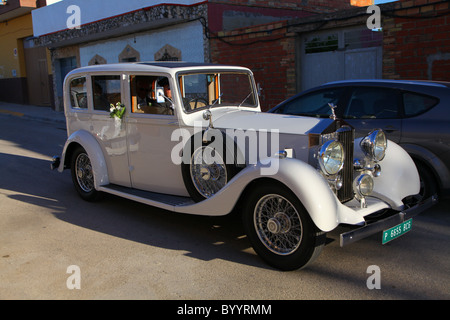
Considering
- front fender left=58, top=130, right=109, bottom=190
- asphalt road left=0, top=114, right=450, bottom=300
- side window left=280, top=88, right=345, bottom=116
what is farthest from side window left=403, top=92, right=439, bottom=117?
front fender left=58, top=130, right=109, bottom=190

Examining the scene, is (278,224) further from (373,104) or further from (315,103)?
(315,103)

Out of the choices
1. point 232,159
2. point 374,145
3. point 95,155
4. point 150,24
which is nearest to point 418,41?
point 374,145

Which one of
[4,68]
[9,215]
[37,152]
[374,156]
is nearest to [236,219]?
[374,156]

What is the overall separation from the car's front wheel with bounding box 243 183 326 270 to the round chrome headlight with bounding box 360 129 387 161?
104 centimetres

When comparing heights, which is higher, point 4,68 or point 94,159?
point 4,68

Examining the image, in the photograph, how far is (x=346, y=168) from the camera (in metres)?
4.03

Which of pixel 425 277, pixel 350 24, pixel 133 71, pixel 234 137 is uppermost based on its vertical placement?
pixel 350 24

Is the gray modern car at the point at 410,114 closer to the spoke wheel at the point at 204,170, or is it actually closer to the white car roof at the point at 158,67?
the spoke wheel at the point at 204,170

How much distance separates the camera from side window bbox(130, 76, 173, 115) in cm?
489

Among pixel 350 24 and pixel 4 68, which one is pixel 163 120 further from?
pixel 4 68

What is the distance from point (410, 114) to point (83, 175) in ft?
14.4

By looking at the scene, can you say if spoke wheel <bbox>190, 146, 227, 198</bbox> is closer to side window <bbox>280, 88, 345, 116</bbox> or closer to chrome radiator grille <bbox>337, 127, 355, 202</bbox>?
chrome radiator grille <bbox>337, 127, 355, 202</bbox>

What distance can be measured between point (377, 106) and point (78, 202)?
4.23 m

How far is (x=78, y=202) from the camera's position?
602 centimetres
